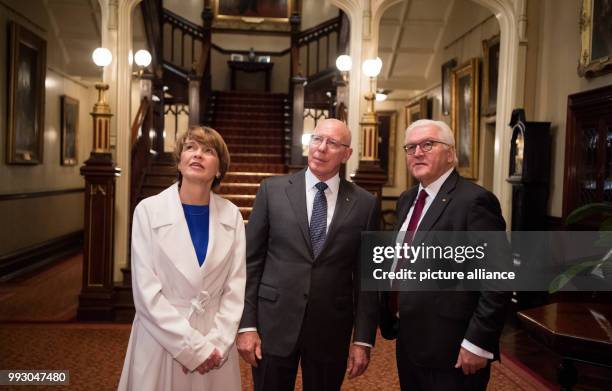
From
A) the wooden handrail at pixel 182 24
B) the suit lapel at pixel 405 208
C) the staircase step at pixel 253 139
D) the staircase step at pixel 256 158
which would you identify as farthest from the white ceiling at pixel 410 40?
the suit lapel at pixel 405 208

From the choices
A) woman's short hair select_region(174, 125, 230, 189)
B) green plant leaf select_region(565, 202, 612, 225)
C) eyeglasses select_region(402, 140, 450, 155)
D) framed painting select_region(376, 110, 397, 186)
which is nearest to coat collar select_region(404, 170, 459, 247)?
eyeglasses select_region(402, 140, 450, 155)

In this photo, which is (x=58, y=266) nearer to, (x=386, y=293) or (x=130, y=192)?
(x=130, y=192)

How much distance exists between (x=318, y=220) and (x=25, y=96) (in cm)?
664

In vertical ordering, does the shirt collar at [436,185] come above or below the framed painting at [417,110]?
below

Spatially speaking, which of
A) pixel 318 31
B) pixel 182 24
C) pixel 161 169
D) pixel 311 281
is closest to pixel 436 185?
pixel 311 281

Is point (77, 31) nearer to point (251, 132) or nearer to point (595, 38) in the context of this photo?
point (251, 132)

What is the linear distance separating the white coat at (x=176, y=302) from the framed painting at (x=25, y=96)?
5.96 metres

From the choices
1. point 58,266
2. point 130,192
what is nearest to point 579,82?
point 130,192

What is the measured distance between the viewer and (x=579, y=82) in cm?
527

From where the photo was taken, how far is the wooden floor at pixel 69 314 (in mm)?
4105

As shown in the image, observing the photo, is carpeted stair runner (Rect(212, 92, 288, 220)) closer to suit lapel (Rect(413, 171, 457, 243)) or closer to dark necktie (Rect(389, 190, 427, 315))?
dark necktie (Rect(389, 190, 427, 315))

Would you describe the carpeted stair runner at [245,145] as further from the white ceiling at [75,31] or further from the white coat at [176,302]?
the white coat at [176,302]

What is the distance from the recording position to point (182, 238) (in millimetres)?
1993

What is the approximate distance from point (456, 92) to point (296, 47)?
305 centimetres
